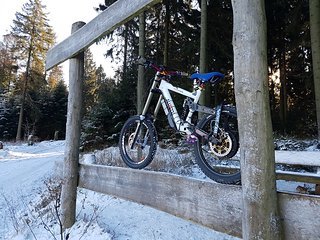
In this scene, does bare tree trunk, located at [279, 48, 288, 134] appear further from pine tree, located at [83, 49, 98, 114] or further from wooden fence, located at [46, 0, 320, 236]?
pine tree, located at [83, 49, 98, 114]

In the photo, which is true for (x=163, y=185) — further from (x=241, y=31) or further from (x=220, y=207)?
(x=241, y=31)

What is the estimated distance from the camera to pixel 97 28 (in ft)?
9.53

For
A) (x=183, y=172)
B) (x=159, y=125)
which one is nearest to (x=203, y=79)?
(x=183, y=172)

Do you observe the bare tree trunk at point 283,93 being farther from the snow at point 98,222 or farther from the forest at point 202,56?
the snow at point 98,222

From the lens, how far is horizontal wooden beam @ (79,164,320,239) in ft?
4.75

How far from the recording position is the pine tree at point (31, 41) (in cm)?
2405

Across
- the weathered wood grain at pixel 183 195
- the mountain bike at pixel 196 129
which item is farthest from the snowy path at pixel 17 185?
the weathered wood grain at pixel 183 195

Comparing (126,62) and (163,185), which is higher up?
(126,62)

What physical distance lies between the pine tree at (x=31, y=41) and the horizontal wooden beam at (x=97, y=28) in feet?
73.0

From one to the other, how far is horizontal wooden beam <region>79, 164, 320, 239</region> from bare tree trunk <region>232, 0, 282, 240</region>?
0.31 feet

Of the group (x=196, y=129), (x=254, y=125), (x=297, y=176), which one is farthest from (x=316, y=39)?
(x=254, y=125)

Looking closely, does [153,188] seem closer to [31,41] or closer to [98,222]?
[98,222]

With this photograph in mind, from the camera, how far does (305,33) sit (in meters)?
10.3

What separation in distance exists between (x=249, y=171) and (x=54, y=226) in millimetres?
3151
